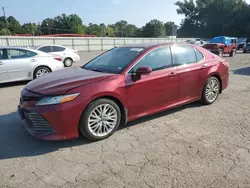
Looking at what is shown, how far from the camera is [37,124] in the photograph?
133 inches

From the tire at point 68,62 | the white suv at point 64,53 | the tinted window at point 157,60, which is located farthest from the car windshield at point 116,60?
the tire at point 68,62

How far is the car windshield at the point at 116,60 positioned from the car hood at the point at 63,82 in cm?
26

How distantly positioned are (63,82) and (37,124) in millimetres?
754

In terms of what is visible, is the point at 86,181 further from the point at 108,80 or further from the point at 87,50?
the point at 87,50

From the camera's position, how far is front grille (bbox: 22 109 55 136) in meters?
3.31

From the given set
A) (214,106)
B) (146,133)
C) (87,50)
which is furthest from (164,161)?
(87,50)

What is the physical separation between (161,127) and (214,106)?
1829 millimetres

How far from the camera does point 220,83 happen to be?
5.57m

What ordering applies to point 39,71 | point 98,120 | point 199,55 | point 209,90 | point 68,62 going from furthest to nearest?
point 68,62
point 39,71
point 209,90
point 199,55
point 98,120

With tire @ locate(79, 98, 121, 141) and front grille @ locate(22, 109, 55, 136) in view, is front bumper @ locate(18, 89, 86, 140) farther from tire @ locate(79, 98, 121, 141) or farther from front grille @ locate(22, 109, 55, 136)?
tire @ locate(79, 98, 121, 141)

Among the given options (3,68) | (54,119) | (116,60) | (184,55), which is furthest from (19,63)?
(184,55)

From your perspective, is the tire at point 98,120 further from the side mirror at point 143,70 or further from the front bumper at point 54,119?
the side mirror at point 143,70

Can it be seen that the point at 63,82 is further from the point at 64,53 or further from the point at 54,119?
the point at 64,53

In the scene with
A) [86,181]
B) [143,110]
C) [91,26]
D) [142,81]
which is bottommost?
[86,181]
